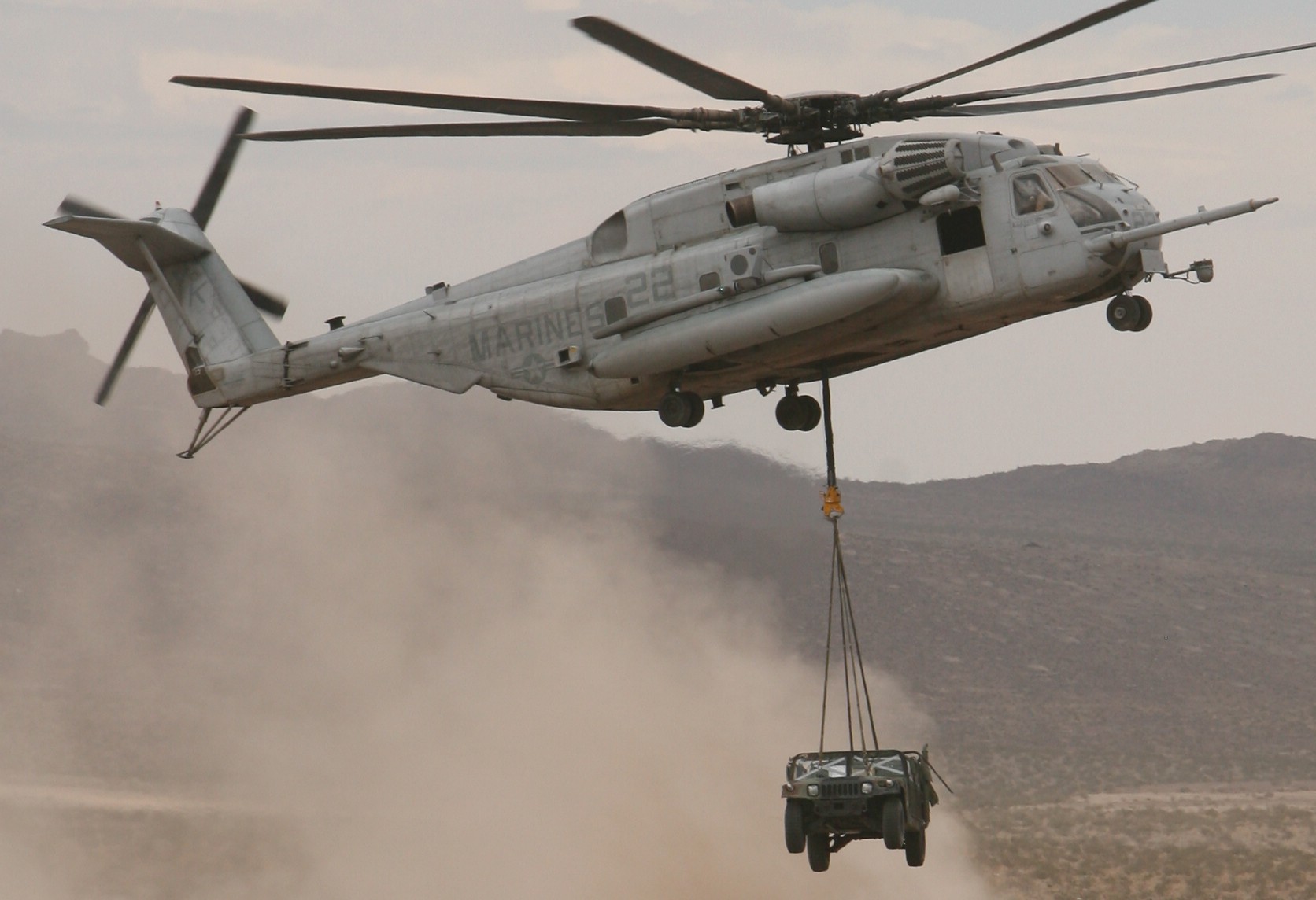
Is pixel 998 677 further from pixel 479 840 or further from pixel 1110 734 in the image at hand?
pixel 479 840

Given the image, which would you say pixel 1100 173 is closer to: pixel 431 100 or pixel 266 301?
pixel 431 100

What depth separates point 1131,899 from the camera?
2024 inches

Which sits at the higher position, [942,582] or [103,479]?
[103,479]

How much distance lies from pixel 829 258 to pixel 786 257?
525mm

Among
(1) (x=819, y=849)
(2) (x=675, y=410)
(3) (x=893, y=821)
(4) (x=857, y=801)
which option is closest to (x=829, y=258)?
(2) (x=675, y=410)

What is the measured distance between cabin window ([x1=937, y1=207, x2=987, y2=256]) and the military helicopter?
0.07 feet

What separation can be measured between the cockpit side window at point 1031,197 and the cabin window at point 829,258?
220 centimetres

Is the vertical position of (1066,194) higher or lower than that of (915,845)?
higher

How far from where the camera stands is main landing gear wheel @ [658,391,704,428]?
77.5ft

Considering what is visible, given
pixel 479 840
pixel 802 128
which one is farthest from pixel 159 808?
pixel 802 128

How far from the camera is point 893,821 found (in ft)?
69.6

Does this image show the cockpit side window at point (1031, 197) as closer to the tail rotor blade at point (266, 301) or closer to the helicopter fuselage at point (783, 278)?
the helicopter fuselage at point (783, 278)

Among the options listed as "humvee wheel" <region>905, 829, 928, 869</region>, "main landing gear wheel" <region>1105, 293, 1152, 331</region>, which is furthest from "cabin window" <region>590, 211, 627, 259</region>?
"humvee wheel" <region>905, 829, 928, 869</region>

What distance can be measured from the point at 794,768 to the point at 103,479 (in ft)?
221
